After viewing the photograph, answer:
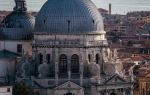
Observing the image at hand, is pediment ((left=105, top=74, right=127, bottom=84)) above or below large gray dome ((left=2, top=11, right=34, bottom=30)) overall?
below

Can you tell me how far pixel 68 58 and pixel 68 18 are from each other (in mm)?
2373

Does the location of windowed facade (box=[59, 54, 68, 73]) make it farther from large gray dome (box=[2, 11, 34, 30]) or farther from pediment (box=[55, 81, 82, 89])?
large gray dome (box=[2, 11, 34, 30])

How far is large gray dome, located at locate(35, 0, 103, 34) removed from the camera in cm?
6072

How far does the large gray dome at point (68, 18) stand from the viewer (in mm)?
60719

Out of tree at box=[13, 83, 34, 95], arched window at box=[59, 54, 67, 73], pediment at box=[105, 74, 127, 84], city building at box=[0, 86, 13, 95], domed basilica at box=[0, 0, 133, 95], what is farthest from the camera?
arched window at box=[59, 54, 67, 73]

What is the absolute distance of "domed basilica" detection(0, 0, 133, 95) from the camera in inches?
2347

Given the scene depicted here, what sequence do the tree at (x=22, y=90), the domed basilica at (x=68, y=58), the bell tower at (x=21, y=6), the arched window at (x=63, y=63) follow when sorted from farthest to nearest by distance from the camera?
1. the bell tower at (x=21, y=6)
2. the arched window at (x=63, y=63)
3. the domed basilica at (x=68, y=58)
4. the tree at (x=22, y=90)

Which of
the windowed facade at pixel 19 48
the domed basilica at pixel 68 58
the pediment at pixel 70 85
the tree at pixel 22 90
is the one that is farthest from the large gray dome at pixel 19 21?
the tree at pixel 22 90

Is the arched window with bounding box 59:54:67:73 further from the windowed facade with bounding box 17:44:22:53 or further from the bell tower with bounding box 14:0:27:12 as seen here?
the bell tower with bounding box 14:0:27:12

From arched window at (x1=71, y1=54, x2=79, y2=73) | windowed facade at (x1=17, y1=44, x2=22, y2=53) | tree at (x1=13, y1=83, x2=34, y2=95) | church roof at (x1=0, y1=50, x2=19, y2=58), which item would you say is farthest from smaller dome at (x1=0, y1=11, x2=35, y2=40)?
tree at (x1=13, y1=83, x2=34, y2=95)

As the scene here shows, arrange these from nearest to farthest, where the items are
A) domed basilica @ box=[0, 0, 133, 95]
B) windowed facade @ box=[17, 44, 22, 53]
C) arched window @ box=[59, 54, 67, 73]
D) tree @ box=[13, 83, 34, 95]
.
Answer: tree @ box=[13, 83, 34, 95] < domed basilica @ box=[0, 0, 133, 95] < arched window @ box=[59, 54, 67, 73] < windowed facade @ box=[17, 44, 22, 53]

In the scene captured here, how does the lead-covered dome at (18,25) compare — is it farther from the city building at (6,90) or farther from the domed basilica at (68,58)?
the city building at (6,90)

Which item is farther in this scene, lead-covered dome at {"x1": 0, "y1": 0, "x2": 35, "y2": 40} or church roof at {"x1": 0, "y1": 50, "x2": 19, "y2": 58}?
lead-covered dome at {"x1": 0, "y1": 0, "x2": 35, "y2": 40}

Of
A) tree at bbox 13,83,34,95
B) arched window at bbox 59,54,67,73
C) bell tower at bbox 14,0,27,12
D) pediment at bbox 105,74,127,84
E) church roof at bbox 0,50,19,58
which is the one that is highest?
bell tower at bbox 14,0,27,12
